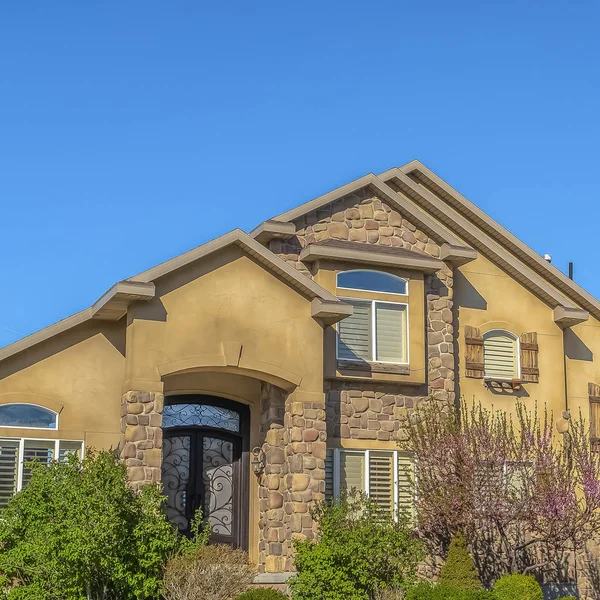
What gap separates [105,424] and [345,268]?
5.79 m

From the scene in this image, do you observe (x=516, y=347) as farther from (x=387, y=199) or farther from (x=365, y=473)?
(x=365, y=473)

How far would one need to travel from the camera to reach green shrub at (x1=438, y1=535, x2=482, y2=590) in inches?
719

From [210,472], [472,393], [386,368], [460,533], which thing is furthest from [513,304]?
[210,472]

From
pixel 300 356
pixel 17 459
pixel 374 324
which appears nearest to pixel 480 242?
pixel 374 324

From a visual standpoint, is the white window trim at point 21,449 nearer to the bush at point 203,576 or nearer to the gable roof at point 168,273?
the gable roof at point 168,273

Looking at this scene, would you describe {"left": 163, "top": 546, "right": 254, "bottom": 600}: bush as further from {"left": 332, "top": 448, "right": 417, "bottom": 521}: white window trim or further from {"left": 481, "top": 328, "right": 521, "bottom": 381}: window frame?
{"left": 481, "top": 328, "right": 521, "bottom": 381}: window frame

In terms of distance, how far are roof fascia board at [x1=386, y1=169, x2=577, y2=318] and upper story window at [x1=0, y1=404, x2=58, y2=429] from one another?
365 inches

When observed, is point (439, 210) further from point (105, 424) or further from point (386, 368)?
point (105, 424)

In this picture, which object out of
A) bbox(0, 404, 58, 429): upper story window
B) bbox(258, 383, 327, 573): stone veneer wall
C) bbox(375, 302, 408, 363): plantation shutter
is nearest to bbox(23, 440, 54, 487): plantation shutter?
bbox(0, 404, 58, 429): upper story window

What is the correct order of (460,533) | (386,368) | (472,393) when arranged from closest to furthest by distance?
1. (460,533)
2. (386,368)
3. (472,393)

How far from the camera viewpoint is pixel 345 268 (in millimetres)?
20594

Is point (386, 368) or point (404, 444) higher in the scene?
point (386, 368)

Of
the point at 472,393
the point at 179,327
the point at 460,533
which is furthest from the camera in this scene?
the point at 472,393

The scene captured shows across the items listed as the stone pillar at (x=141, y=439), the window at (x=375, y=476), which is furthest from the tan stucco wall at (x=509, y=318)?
the stone pillar at (x=141, y=439)
